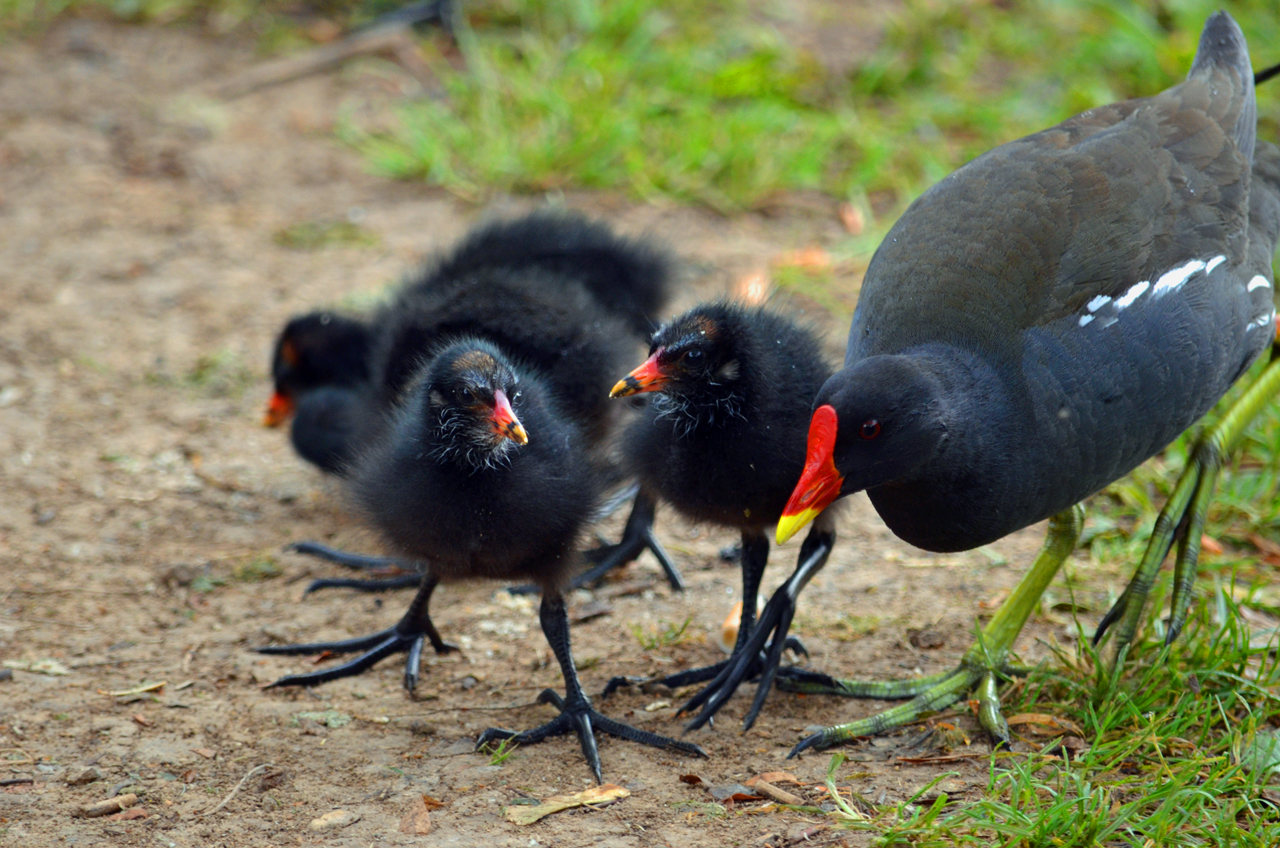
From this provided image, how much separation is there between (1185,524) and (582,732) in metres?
1.89

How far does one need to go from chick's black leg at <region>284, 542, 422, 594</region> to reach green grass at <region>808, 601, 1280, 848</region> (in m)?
1.77

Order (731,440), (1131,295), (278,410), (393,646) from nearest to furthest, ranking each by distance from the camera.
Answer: (1131,295) → (731,440) → (393,646) → (278,410)

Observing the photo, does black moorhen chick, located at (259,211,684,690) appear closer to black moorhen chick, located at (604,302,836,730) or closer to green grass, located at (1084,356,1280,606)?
black moorhen chick, located at (604,302,836,730)

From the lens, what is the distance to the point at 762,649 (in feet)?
11.4

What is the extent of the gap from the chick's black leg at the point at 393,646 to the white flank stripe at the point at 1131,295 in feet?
6.53

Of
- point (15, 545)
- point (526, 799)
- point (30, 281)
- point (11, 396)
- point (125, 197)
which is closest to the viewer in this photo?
point (526, 799)

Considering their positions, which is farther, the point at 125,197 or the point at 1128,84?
the point at 1128,84

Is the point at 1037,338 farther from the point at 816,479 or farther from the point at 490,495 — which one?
the point at 490,495

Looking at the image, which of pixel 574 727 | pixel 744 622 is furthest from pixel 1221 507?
pixel 574 727

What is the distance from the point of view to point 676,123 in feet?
22.6

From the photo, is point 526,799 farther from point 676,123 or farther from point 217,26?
point 217,26

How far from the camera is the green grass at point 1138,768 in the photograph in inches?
104

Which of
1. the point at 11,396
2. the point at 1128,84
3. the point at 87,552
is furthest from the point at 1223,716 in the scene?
the point at 1128,84

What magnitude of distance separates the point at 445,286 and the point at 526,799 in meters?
2.00
